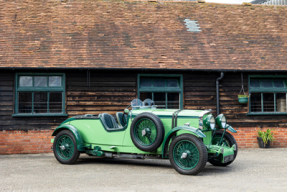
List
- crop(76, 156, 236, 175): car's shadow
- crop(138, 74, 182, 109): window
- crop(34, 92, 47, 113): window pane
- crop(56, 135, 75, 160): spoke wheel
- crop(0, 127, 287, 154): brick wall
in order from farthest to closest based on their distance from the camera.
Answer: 1. crop(138, 74, 182, 109): window
2. crop(34, 92, 47, 113): window pane
3. crop(0, 127, 287, 154): brick wall
4. crop(56, 135, 75, 160): spoke wheel
5. crop(76, 156, 236, 175): car's shadow

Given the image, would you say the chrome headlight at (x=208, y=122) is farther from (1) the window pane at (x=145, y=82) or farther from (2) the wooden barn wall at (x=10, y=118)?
(2) the wooden barn wall at (x=10, y=118)

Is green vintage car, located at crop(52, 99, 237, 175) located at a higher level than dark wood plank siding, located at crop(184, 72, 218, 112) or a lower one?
lower

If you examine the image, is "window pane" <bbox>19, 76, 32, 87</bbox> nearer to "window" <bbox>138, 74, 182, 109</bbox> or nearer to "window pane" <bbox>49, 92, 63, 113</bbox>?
"window pane" <bbox>49, 92, 63, 113</bbox>

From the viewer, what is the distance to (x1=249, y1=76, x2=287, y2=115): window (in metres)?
11.2

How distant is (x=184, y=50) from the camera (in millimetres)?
11438

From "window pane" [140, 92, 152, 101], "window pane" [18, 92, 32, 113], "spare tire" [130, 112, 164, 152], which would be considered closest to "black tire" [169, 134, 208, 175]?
"spare tire" [130, 112, 164, 152]

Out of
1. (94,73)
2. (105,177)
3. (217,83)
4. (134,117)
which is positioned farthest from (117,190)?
(217,83)

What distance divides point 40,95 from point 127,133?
14.3 feet

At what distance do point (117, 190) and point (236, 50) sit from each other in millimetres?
8387

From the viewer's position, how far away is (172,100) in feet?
35.5

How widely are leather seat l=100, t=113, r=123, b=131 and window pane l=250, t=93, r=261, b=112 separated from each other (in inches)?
216

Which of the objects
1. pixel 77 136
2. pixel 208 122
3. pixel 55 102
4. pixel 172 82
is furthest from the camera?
pixel 172 82

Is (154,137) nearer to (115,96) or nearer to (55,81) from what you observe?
(115,96)

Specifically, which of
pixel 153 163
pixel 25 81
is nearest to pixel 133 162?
pixel 153 163
